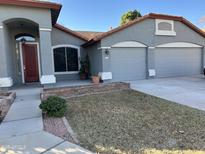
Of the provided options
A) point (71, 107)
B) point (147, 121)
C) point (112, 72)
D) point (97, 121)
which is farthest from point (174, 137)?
point (112, 72)

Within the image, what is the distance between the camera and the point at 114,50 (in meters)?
12.4

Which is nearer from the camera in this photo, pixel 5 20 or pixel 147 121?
pixel 147 121

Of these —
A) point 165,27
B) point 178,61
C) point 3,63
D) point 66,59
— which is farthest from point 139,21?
point 3,63

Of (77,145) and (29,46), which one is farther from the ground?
(29,46)

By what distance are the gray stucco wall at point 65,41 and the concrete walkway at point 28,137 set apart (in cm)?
746

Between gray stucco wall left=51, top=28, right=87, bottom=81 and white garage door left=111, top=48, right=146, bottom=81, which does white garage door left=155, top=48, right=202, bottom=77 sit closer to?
white garage door left=111, top=48, right=146, bottom=81

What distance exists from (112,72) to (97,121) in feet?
25.1

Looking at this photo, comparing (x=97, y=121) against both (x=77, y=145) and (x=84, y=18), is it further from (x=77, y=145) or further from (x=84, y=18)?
(x=84, y=18)

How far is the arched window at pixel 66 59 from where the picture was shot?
42.9ft

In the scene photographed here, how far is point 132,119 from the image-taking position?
5.17 metres

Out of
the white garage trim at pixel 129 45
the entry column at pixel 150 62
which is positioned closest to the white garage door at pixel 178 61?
the entry column at pixel 150 62

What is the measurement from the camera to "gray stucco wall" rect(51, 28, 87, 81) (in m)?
12.9

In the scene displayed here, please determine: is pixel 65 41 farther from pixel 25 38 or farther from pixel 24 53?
pixel 24 53

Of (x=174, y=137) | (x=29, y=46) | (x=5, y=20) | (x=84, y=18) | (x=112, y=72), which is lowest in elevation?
(x=174, y=137)
